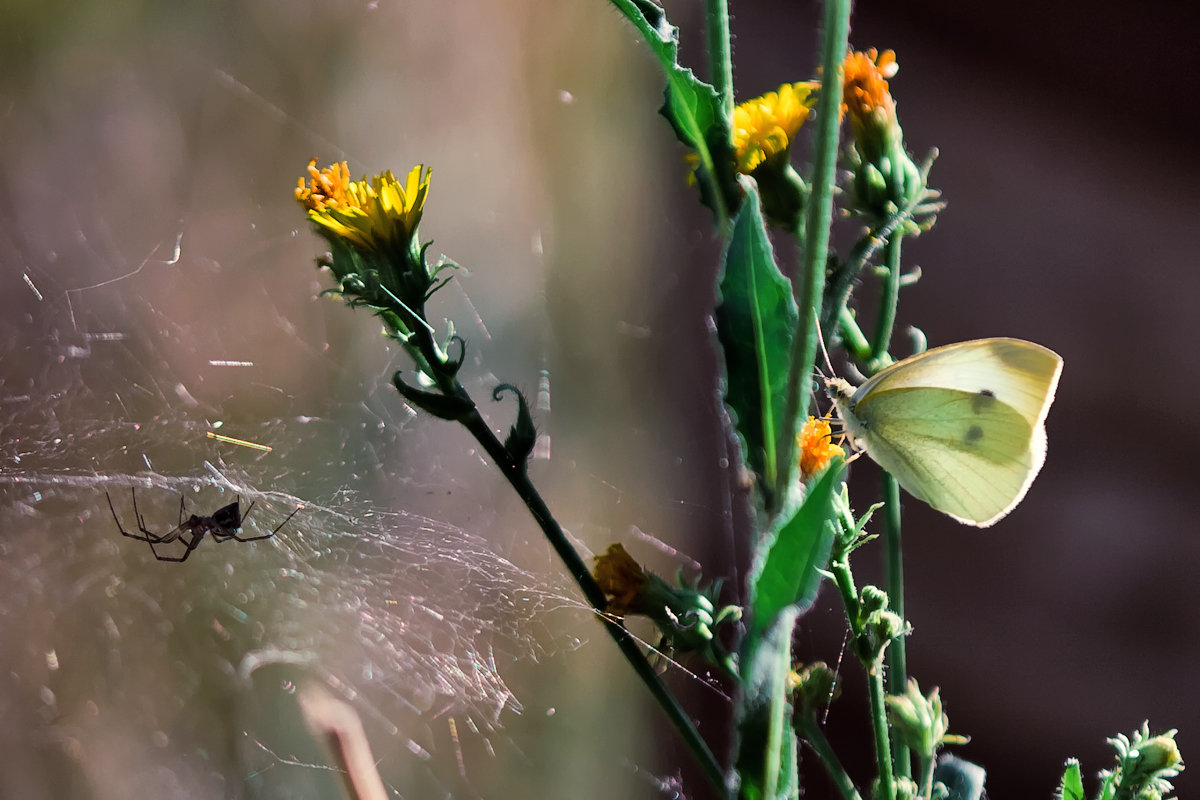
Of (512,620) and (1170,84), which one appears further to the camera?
(1170,84)

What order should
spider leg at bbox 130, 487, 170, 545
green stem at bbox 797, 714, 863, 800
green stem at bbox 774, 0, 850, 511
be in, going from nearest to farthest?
green stem at bbox 774, 0, 850, 511, green stem at bbox 797, 714, 863, 800, spider leg at bbox 130, 487, 170, 545

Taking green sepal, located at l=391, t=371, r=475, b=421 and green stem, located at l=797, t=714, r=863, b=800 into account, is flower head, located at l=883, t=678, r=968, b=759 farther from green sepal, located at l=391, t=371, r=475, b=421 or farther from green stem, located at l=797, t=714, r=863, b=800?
green sepal, located at l=391, t=371, r=475, b=421

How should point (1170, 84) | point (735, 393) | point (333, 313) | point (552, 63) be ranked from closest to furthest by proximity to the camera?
point (735, 393)
point (1170, 84)
point (333, 313)
point (552, 63)

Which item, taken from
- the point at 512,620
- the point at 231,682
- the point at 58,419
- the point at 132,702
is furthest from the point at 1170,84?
the point at 132,702

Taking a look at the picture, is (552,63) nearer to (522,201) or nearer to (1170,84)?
(522,201)

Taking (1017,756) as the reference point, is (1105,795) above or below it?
above

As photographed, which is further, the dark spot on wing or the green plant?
the dark spot on wing

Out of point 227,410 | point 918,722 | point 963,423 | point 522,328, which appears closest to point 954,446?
point 963,423

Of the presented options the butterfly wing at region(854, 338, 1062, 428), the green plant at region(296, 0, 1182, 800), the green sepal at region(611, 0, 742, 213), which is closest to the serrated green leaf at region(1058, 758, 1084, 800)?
the green plant at region(296, 0, 1182, 800)
